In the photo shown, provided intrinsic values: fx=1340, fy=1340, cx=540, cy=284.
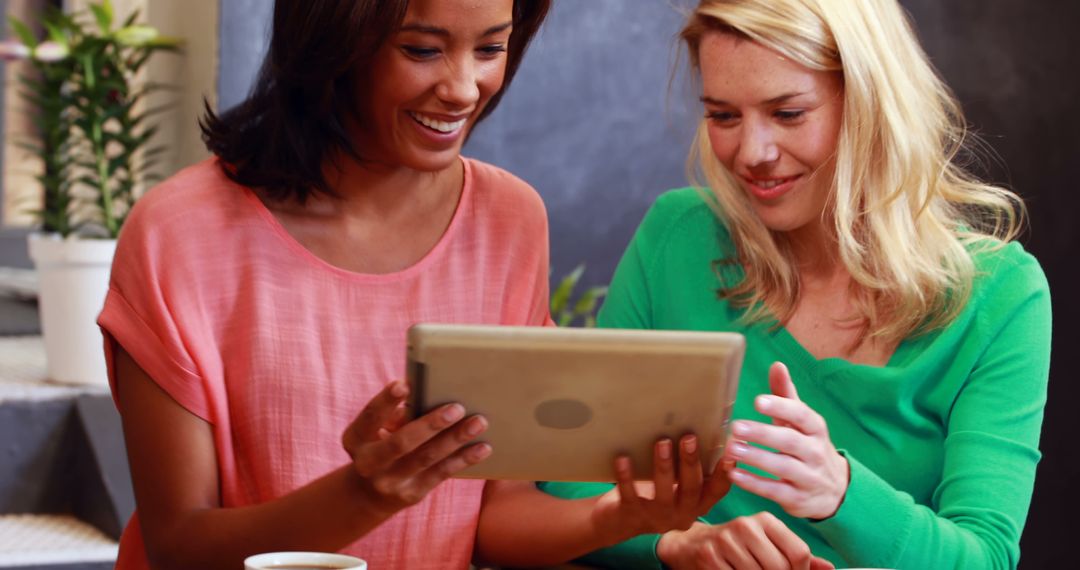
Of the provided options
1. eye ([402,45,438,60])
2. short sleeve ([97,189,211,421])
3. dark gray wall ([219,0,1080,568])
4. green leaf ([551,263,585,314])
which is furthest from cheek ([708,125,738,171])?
green leaf ([551,263,585,314])

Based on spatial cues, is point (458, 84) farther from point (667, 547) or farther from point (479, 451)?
point (667, 547)

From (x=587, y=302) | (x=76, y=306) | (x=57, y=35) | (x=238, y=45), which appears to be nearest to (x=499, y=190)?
(x=238, y=45)

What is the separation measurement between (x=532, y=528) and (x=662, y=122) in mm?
1910

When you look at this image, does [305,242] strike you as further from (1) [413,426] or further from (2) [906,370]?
(2) [906,370]

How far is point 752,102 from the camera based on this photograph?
5.56 ft

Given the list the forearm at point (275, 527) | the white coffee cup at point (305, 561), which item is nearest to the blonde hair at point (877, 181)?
the forearm at point (275, 527)

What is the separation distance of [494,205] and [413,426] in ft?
2.00

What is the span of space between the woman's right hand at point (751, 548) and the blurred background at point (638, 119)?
1418 millimetres

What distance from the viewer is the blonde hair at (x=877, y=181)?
170 centimetres

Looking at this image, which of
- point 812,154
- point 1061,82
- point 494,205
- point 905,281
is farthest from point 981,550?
point 1061,82

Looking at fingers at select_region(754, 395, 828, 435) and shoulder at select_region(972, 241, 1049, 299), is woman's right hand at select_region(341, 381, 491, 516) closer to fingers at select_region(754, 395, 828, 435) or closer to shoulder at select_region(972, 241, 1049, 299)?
fingers at select_region(754, 395, 828, 435)

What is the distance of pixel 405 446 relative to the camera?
1.16 metres

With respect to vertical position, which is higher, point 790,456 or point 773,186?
point 773,186

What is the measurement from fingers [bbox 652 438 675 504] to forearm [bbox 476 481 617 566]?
206mm
